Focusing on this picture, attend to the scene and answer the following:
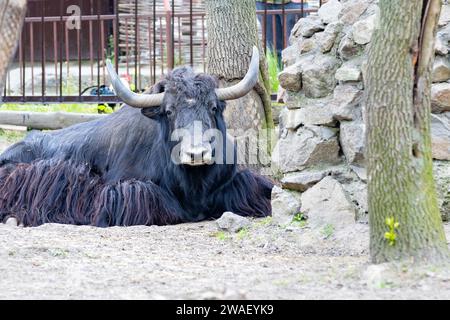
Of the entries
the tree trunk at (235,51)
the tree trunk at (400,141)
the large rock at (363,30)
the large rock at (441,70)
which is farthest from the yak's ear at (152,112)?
the tree trunk at (400,141)

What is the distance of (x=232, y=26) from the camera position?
323 inches

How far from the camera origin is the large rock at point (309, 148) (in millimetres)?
6141

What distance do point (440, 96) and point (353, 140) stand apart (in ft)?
2.09

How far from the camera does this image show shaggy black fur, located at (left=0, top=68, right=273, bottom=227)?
24.8ft

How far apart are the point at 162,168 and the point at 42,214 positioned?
3.83ft

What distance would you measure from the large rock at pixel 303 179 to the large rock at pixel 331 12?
1.15 meters

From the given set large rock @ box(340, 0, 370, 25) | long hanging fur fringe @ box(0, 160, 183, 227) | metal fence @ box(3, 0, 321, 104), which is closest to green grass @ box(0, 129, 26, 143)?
long hanging fur fringe @ box(0, 160, 183, 227)

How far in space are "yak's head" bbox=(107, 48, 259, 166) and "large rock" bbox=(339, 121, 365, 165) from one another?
1479mm

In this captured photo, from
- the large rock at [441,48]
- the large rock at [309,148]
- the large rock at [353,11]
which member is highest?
the large rock at [353,11]

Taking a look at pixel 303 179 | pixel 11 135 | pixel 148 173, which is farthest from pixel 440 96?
pixel 11 135

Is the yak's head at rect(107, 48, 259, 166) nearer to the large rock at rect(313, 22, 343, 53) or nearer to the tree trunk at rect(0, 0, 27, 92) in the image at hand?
the large rock at rect(313, 22, 343, 53)

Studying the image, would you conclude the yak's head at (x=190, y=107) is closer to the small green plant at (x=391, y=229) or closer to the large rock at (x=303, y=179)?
the large rock at (x=303, y=179)

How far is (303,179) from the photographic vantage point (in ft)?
20.3
